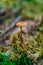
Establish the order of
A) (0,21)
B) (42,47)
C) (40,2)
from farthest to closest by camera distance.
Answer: (40,2)
(0,21)
(42,47)

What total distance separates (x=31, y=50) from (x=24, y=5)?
12.0ft

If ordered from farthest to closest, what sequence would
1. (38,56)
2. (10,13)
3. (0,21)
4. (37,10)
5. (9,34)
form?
(37,10), (10,13), (0,21), (9,34), (38,56)

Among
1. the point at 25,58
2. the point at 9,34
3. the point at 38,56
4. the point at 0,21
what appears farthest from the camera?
the point at 0,21

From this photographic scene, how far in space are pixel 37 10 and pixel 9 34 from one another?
2.47 metres

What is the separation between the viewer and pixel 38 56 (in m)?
3.10

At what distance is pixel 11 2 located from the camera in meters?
6.64

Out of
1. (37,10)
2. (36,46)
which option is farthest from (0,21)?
(36,46)

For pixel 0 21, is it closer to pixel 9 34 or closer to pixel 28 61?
pixel 9 34

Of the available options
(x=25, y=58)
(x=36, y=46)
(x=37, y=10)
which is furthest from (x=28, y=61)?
(x=37, y=10)

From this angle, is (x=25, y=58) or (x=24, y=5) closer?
(x=25, y=58)

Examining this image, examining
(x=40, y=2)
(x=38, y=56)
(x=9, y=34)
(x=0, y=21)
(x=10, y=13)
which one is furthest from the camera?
(x=40, y=2)

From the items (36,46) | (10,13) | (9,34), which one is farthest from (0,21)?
(36,46)

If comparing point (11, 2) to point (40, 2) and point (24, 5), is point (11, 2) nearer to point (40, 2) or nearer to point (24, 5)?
point (24, 5)

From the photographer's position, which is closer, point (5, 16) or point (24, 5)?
point (5, 16)
